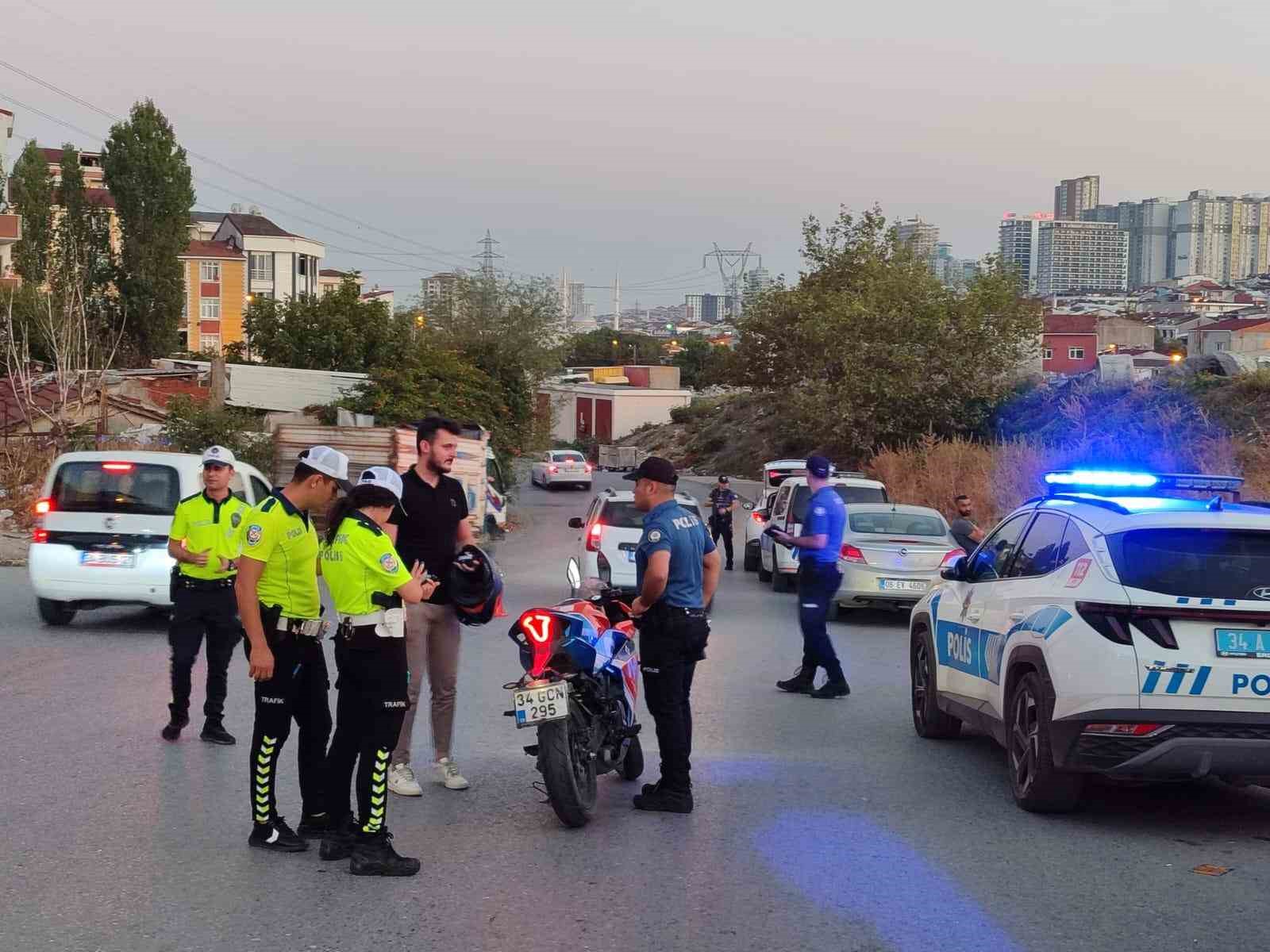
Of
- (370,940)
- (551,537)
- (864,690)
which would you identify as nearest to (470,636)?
(864,690)

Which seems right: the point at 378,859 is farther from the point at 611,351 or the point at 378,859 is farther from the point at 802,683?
the point at 611,351

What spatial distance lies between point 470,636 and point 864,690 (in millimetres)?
4718

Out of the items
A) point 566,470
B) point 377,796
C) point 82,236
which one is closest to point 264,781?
point 377,796

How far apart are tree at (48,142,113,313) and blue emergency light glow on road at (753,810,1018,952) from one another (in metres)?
58.2

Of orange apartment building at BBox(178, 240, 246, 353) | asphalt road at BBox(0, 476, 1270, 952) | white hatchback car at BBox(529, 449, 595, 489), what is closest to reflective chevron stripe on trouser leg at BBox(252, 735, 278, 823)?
asphalt road at BBox(0, 476, 1270, 952)

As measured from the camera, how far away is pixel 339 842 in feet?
20.9

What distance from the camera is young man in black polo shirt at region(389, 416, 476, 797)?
759 centimetres

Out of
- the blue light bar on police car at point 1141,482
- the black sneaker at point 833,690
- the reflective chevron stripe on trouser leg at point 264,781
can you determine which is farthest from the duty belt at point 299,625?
the black sneaker at point 833,690

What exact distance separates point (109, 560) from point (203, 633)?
17.0ft

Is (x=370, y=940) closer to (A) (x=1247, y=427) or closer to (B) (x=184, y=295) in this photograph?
(A) (x=1247, y=427)

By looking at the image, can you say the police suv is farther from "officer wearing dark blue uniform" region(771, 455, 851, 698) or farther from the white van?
the white van

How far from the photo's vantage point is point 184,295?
64938 millimetres

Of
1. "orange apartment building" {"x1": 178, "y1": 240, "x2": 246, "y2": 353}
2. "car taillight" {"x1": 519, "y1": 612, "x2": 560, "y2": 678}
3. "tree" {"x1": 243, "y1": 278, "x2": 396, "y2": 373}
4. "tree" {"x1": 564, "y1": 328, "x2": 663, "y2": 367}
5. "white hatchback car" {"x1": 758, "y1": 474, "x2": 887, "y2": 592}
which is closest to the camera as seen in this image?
"car taillight" {"x1": 519, "y1": 612, "x2": 560, "y2": 678}

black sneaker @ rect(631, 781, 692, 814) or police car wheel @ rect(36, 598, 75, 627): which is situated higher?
black sneaker @ rect(631, 781, 692, 814)
